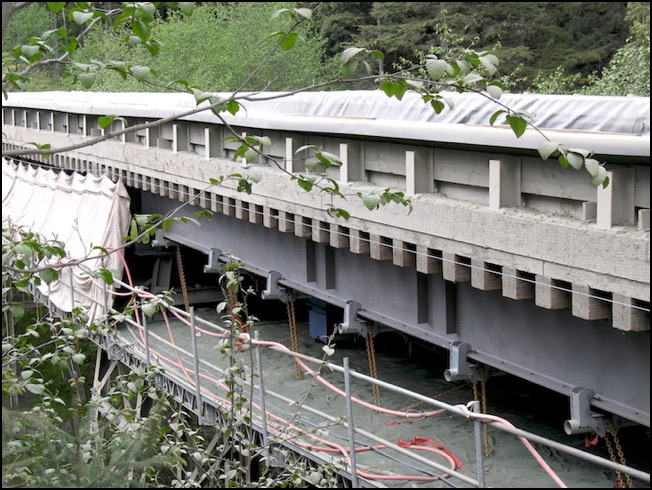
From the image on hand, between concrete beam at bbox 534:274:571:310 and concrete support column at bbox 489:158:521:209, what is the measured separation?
0.94 metres

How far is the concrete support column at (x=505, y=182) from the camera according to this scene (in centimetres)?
1029

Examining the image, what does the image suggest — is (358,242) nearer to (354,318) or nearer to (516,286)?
(354,318)

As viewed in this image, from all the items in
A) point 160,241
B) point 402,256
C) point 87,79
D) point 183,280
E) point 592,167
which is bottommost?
point 183,280

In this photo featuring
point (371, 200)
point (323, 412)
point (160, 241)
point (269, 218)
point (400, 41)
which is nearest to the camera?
point (371, 200)

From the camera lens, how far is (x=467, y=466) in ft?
36.8

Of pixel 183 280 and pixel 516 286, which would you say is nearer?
pixel 516 286

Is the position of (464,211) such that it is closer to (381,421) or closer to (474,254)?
(474,254)

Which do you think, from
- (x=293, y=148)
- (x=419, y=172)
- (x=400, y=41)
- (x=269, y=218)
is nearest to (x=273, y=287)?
(x=269, y=218)

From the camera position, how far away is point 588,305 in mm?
9172

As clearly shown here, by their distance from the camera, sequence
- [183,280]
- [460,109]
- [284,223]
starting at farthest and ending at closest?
[183,280]
[284,223]
[460,109]

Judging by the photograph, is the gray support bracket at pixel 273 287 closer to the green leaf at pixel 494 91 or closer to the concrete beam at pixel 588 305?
the concrete beam at pixel 588 305

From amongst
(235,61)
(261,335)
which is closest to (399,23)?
(235,61)

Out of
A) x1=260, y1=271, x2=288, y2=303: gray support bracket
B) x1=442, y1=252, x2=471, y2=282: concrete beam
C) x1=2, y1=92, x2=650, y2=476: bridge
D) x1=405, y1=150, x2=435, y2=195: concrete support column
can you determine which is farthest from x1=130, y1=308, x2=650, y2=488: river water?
x1=405, y1=150, x2=435, y2=195: concrete support column

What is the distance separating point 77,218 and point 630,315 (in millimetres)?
15314
